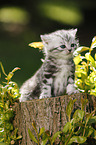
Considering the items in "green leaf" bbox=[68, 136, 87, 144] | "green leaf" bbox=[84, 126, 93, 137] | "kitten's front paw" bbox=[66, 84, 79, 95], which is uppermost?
"kitten's front paw" bbox=[66, 84, 79, 95]

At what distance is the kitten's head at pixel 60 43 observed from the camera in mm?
901

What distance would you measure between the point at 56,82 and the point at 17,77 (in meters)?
0.40

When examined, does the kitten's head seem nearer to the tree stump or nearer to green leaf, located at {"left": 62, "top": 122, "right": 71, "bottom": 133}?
the tree stump

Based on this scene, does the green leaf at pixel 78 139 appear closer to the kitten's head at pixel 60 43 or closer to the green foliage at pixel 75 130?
the green foliage at pixel 75 130

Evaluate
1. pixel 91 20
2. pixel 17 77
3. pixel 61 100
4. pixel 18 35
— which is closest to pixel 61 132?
pixel 61 100

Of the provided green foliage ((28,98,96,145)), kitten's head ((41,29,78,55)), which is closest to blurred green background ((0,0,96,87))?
kitten's head ((41,29,78,55))

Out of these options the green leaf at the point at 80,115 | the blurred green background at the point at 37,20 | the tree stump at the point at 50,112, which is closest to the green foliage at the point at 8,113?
the tree stump at the point at 50,112

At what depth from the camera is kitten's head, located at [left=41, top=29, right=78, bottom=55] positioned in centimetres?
90

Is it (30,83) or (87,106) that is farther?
(30,83)

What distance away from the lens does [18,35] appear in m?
1.30

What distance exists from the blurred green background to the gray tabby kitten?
1.18ft

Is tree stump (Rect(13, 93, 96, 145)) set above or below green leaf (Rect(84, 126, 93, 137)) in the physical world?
above

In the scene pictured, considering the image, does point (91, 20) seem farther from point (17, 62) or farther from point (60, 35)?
point (17, 62)

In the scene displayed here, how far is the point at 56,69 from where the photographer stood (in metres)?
0.91
